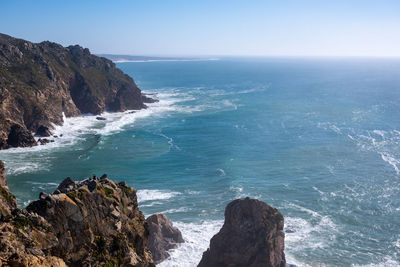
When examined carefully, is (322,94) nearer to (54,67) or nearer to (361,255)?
(54,67)

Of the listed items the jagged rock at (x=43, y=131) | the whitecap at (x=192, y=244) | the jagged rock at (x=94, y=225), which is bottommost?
the whitecap at (x=192, y=244)

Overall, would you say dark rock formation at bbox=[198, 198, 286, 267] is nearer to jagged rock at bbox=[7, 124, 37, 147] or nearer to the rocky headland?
the rocky headland

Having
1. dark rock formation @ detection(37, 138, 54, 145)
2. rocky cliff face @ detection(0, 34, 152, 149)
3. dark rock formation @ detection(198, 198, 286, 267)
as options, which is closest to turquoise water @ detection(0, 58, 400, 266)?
dark rock formation @ detection(37, 138, 54, 145)

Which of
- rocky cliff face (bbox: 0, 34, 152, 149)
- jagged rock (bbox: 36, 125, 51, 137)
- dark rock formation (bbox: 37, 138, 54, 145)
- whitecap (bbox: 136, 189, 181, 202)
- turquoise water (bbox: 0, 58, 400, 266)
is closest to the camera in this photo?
turquoise water (bbox: 0, 58, 400, 266)

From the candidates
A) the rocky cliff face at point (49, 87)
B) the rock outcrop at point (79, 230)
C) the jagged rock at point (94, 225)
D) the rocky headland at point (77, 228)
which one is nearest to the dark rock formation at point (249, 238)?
the rocky headland at point (77, 228)

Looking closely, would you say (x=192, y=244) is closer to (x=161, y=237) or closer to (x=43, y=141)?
(x=161, y=237)

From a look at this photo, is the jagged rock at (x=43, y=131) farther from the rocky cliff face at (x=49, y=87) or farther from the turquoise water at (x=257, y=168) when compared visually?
the turquoise water at (x=257, y=168)

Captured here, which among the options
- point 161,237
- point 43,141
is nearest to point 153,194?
point 161,237
